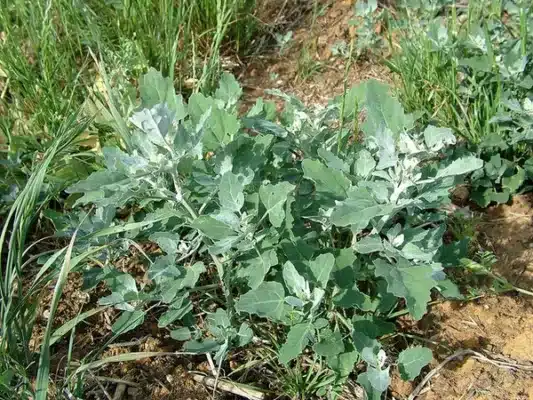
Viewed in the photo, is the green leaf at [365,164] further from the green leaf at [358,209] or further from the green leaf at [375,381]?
the green leaf at [375,381]

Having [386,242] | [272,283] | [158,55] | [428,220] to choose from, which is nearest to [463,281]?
[428,220]

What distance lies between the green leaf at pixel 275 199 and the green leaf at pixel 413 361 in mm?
484

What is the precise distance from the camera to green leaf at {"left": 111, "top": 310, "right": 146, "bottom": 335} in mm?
1810

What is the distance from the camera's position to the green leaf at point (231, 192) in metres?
1.60

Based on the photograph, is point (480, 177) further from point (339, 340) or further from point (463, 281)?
point (339, 340)

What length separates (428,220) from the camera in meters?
1.86

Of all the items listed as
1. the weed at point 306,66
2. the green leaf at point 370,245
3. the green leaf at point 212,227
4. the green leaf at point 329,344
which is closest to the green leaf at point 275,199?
the green leaf at point 212,227

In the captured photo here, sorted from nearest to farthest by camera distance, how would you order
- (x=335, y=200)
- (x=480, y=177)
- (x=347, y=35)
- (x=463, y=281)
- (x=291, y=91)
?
(x=335, y=200), (x=463, y=281), (x=480, y=177), (x=291, y=91), (x=347, y=35)

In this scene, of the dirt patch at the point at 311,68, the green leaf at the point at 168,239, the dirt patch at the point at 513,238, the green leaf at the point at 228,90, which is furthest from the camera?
the dirt patch at the point at 311,68

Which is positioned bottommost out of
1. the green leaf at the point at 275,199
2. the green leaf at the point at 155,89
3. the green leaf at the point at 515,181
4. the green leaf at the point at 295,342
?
the green leaf at the point at 295,342

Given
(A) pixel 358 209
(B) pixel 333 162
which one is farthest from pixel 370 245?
(B) pixel 333 162

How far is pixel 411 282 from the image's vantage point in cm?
160

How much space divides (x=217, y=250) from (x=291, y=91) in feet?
4.84

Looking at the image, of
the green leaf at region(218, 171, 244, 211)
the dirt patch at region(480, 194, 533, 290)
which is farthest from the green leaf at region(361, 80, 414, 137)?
the dirt patch at region(480, 194, 533, 290)
